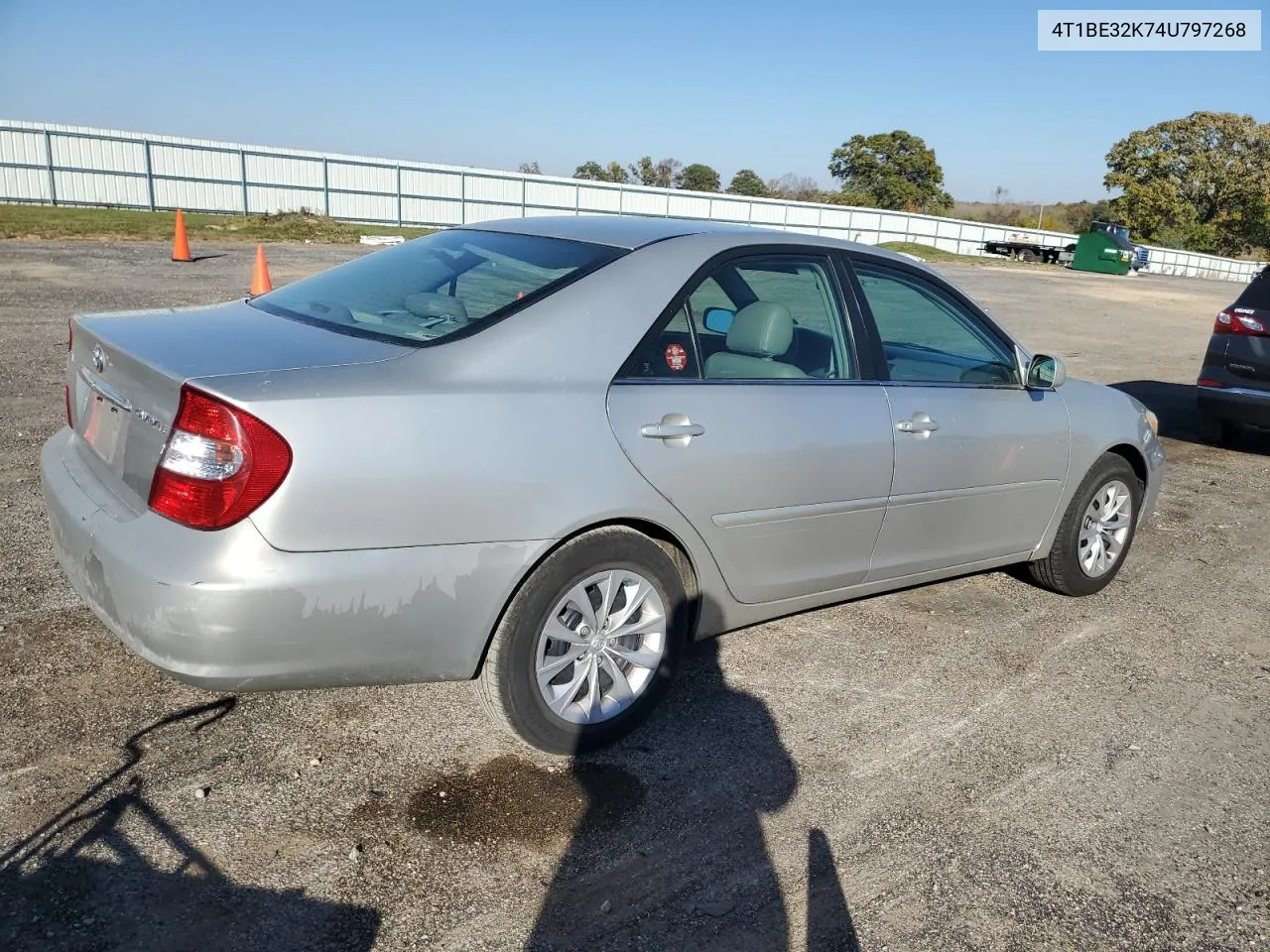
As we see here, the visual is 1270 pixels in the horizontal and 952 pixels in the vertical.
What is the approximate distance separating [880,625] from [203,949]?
3085 mm

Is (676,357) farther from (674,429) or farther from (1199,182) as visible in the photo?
(1199,182)

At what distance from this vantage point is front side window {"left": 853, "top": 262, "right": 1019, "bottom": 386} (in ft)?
13.7

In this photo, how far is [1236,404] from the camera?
847 centimetres

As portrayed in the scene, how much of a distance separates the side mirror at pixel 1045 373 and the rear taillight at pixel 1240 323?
4.63 meters

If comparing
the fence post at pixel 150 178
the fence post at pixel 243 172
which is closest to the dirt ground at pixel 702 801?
the fence post at pixel 150 178

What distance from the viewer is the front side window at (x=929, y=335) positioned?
4.17m

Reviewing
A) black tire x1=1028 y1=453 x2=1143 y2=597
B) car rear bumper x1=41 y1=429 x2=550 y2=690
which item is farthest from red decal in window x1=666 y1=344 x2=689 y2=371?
black tire x1=1028 y1=453 x2=1143 y2=597

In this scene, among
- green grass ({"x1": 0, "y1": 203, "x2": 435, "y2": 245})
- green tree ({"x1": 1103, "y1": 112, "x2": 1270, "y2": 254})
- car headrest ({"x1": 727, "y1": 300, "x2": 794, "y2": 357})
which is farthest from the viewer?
green tree ({"x1": 1103, "y1": 112, "x2": 1270, "y2": 254})

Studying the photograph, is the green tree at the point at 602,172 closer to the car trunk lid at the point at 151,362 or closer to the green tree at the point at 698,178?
the green tree at the point at 698,178

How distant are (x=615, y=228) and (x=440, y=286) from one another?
27.1 inches

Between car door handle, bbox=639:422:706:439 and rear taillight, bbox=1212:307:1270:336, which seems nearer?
car door handle, bbox=639:422:706:439

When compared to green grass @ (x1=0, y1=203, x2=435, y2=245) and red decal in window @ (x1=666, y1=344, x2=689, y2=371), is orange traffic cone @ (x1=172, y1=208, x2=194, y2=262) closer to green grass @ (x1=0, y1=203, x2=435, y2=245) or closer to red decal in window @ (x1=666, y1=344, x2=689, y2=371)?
green grass @ (x1=0, y1=203, x2=435, y2=245)

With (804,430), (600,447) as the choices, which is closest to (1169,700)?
(804,430)

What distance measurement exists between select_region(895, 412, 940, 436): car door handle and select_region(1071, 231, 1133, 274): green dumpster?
42256 millimetres
